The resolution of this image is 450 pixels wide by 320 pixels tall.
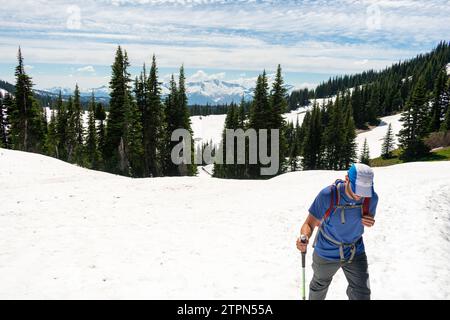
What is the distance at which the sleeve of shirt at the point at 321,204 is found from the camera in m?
6.08

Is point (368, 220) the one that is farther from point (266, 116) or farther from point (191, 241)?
point (266, 116)

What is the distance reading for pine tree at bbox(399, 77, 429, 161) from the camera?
217 feet

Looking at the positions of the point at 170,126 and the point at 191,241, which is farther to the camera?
the point at 170,126

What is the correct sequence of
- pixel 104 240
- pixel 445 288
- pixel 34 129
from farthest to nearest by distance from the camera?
1. pixel 34 129
2. pixel 104 240
3. pixel 445 288

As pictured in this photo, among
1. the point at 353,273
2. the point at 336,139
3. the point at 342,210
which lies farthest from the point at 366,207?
the point at 336,139

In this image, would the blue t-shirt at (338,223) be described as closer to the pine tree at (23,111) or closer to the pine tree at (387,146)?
the pine tree at (23,111)

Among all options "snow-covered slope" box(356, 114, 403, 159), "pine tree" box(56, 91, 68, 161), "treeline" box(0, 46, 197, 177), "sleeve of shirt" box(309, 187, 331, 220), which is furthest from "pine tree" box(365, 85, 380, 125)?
"sleeve of shirt" box(309, 187, 331, 220)

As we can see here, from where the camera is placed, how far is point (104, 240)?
40.3 ft

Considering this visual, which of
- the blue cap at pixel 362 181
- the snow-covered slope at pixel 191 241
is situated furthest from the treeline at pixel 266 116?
the blue cap at pixel 362 181

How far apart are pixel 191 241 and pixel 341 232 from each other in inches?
293

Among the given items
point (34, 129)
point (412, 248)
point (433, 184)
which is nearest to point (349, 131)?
point (433, 184)

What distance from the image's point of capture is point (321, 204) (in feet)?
20.2

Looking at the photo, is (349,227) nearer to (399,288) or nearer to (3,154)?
(399,288)
